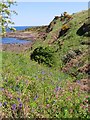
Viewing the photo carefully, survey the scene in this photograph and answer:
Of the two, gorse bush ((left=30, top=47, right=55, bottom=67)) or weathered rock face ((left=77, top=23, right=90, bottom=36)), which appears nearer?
gorse bush ((left=30, top=47, right=55, bottom=67))

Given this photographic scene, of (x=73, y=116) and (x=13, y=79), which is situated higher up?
(x=13, y=79)

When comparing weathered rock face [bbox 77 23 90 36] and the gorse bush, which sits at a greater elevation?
weathered rock face [bbox 77 23 90 36]

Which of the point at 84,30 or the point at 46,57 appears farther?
the point at 84,30

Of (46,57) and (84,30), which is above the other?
(84,30)

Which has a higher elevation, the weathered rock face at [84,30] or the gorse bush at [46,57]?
the weathered rock face at [84,30]

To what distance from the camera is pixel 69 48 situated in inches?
1194

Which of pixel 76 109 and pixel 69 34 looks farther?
pixel 69 34

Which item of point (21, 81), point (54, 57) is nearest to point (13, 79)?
point (21, 81)

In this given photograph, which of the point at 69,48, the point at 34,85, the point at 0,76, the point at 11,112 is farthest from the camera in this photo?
the point at 69,48

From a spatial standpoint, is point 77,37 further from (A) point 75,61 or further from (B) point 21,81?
(B) point 21,81

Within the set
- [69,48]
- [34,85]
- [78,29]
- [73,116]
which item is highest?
[78,29]

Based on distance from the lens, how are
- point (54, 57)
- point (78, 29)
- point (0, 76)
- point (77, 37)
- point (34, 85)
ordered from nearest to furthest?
1. point (34, 85)
2. point (0, 76)
3. point (54, 57)
4. point (77, 37)
5. point (78, 29)

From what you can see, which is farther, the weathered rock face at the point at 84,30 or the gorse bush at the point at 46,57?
the weathered rock face at the point at 84,30

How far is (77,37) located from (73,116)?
87.3 feet
